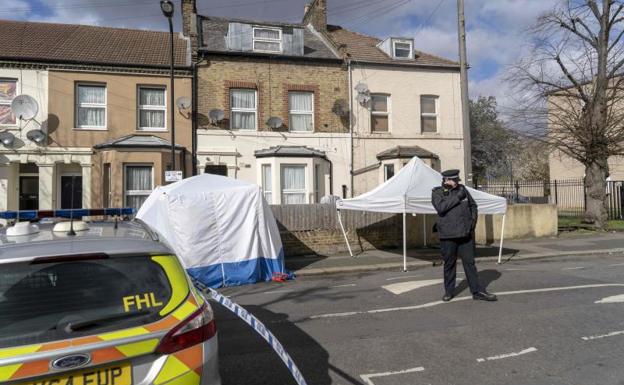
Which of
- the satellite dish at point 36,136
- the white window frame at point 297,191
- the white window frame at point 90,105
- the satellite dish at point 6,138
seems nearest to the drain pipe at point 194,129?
the white window frame at point 90,105

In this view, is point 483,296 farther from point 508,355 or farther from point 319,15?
point 319,15

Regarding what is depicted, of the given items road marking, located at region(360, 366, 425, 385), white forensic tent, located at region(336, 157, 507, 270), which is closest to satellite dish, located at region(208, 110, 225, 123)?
white forensic tent, located at region(336, 157, 507, 270)

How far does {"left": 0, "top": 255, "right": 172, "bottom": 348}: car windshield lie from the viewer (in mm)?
2412

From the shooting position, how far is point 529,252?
12.9m

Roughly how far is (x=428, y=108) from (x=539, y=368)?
16613 mm

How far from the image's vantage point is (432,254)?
12.9 metres

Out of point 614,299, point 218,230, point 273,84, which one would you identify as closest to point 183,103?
point 273,84

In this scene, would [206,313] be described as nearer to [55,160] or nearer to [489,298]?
[489,298]

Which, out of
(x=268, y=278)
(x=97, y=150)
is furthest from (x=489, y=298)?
(x=97, y=150)

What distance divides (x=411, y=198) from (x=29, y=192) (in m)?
14.2

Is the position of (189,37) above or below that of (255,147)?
above

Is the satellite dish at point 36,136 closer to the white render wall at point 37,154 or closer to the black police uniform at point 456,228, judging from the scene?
the white render wall at point 37,154

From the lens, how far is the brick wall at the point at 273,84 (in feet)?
56.3

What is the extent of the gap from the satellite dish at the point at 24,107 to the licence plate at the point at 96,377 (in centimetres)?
1579
